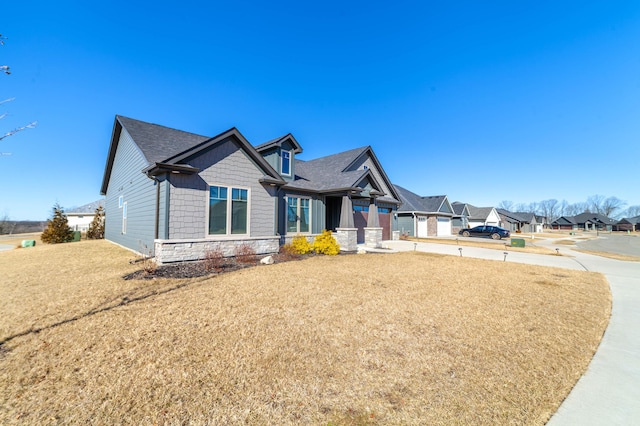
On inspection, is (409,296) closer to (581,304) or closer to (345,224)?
(581,304)

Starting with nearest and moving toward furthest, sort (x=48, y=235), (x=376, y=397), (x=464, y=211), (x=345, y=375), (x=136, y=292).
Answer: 1. (x=376, y=397)
2. (x=345, y=375)
3. (x=136, y=292)
4. (x=48, y=235)
5. (x=464, y=211)

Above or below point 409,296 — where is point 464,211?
above

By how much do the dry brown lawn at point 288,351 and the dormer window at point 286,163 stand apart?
8.56 m

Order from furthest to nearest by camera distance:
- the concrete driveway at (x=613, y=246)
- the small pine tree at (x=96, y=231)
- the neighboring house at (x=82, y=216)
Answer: the neighboring house at (x=82, y=216), the small pine tree at (x=96, y=231), the concrete driveway at (x=613, y=246)

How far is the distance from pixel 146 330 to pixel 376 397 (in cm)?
383

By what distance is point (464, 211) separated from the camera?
3784 centimetres

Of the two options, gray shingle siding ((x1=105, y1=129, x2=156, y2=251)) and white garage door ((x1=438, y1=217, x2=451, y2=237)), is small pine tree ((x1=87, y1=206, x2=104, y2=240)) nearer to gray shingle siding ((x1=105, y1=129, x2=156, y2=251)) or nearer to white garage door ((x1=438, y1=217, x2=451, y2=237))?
gray shingle siding ((x1=105, y1=129, x2=156, y2=251))

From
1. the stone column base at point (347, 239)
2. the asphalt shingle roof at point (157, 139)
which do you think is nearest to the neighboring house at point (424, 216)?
the stone column base at point (347, 239)

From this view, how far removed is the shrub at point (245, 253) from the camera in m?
10.2

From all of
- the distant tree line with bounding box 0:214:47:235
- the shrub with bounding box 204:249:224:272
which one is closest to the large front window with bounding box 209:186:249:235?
the shrub with bounding box 204:249:224:272

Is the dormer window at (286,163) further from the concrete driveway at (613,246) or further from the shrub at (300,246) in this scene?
the concrete driveway at (613,246)

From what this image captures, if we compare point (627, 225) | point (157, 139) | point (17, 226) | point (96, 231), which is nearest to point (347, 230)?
point (157, 139)

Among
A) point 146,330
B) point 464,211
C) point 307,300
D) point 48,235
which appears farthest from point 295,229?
point 464,211

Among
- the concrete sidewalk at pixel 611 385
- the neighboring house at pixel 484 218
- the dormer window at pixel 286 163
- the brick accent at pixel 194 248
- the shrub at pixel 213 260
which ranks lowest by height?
the concrete sidewalk at pixel 611 385
